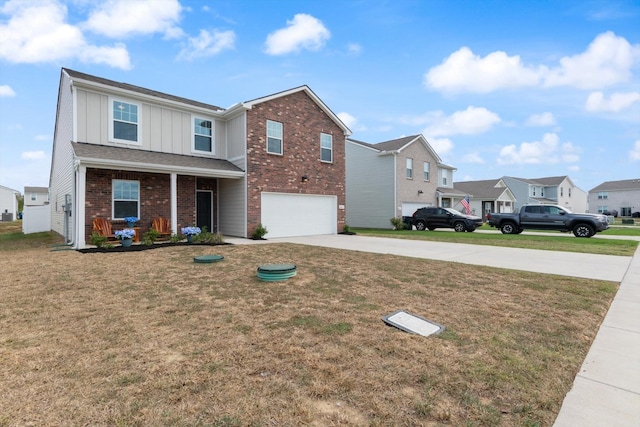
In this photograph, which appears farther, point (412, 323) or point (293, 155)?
point (293, 155)

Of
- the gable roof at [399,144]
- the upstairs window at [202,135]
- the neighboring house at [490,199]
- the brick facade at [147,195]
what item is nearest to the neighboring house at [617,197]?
the neighboring house at [490,199]

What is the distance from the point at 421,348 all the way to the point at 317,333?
3.73 feet

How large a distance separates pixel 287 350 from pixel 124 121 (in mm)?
12695

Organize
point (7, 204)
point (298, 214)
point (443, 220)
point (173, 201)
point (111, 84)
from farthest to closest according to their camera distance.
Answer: point (7, 204)
point (443, 220)
point (298, 214)
point (111, 84)
point (173, 201)

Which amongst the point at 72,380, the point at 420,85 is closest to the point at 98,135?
the point at 72,380

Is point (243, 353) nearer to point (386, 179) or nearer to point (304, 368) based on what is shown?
point (304, 368)

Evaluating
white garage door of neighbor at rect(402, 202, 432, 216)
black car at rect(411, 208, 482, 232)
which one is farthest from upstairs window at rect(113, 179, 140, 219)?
white garage door of neighbor at rect(402, 202, 432, 216)

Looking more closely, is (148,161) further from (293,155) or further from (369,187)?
(369,187)

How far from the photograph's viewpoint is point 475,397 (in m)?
2.44

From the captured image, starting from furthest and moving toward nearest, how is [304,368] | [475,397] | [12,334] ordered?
1. [12,334]
2. [304,368]
3. [475,397]

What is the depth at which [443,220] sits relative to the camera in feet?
69.5

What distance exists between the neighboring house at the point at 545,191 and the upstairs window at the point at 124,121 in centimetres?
4542

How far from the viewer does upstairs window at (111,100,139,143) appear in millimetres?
12195

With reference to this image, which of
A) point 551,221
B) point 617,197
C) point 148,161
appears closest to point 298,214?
point 148,161
